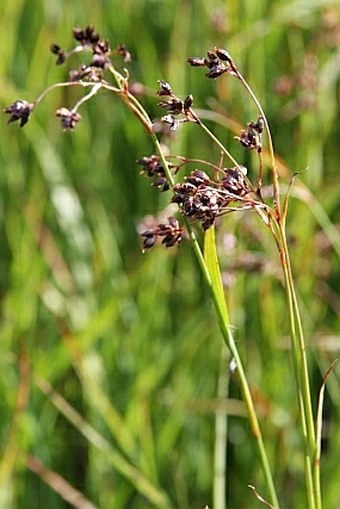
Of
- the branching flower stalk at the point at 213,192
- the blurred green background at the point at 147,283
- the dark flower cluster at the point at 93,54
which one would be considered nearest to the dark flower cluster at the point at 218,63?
the branching flower stalk at the point at 213,192

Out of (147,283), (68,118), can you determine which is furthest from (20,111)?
(147,283)

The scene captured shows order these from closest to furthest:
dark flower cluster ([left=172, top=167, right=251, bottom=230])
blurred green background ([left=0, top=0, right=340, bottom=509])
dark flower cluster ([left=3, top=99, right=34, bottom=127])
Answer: dark flower cluster ([left=172, top=167, right=251, bottom=230])
dark flower cluster ([left=3, top=99, right=34, bottom=127])
blurred green background ([left=0, top=0, right=340, bottom=509])

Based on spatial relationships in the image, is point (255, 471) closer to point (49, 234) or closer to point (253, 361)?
point (253, 361)

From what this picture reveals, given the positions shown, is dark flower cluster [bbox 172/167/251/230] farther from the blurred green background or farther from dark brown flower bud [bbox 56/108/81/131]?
the blurred green background

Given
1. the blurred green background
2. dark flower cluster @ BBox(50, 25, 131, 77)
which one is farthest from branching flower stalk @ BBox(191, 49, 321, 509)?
the blurred green background

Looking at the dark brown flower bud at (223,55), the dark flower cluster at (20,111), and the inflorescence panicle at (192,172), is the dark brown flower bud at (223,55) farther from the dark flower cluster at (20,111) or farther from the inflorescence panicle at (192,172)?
the dark flower cluster at (20,111)

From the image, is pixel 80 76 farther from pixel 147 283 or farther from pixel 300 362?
pixel 147 283
